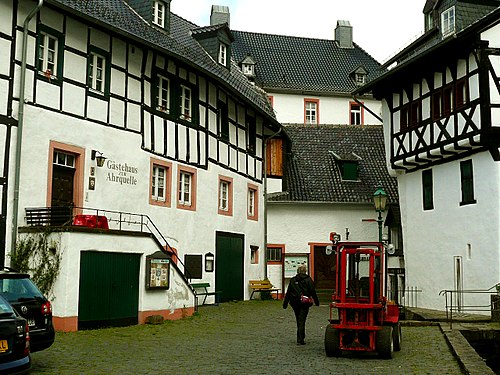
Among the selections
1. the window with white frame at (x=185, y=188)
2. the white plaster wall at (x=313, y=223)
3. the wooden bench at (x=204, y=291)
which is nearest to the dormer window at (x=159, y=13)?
the window with white frame at (x=185, y=188)

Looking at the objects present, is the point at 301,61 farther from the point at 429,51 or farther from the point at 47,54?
the point at 47,54

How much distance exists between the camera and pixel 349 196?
32438mm

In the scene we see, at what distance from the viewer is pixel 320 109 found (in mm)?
47062

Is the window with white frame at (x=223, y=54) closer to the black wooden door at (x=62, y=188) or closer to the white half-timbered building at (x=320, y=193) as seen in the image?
the white half-timbered building at (x=320, y=193)

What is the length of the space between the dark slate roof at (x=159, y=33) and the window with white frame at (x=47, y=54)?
94cm

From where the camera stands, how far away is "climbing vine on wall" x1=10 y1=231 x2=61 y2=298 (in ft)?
52.9

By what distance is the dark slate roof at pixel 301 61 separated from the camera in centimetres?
4684

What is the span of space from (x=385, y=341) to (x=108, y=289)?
7.41 metres

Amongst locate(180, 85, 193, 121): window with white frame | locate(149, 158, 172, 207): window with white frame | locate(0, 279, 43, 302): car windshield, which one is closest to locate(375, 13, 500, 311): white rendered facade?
locate(180, 85, 193, 121): window with white frame

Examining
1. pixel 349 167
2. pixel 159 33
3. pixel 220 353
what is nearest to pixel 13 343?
pixel 220 353

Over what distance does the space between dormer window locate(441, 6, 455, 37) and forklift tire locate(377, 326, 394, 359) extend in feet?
45.4

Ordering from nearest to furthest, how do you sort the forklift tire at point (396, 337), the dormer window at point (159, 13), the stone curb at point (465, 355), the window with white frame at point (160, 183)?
the stone curb at point (465, 355), the forklift tire at point (396, 337), the window with white frame at point (160, 183), the dormer window at point (159, 13)

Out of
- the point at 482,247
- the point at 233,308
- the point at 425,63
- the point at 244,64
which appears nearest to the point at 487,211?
the point at 482,247

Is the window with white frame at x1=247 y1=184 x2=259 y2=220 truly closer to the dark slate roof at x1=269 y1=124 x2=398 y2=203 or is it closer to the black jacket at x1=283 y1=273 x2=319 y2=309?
the dark slate roof at x1=269 y1=124 x2=398 y2=203
